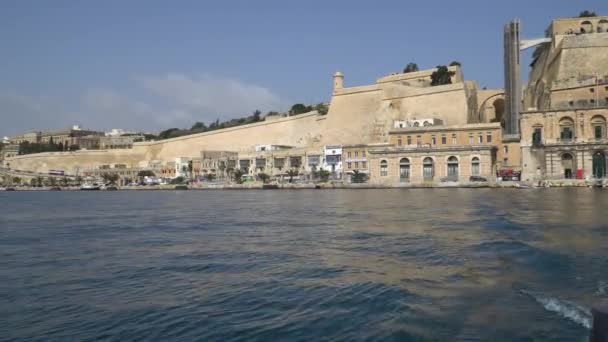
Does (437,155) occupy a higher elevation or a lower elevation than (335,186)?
higher

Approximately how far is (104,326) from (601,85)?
51805mm

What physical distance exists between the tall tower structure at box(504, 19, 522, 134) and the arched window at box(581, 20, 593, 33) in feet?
22.1

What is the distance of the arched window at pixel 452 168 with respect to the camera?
54.1 m

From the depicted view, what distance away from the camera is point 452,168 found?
54.6 m

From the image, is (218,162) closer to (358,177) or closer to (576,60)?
(358,177)

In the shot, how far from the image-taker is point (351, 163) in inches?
2489

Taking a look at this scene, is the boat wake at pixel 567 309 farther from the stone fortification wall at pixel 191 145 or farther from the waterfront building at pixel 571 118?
the stone fortification wall at pixel 191 145

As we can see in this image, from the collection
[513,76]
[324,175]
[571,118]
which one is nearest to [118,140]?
[324,175]

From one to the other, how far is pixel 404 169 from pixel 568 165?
14.6 metres

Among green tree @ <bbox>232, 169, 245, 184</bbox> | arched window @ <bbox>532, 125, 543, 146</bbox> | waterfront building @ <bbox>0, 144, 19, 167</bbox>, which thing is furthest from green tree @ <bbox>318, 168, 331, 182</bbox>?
waterfront building @ <bbox>0, 144, 19, 167</bbox>

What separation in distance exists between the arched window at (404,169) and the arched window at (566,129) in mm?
13886

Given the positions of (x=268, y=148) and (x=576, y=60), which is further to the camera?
(x=268, y=148)

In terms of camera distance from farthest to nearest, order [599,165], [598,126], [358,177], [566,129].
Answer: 1. [358,177]
2. [566,129]
3. [598,126]
4. [599,165]

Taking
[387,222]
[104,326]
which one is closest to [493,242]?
[387,222]
